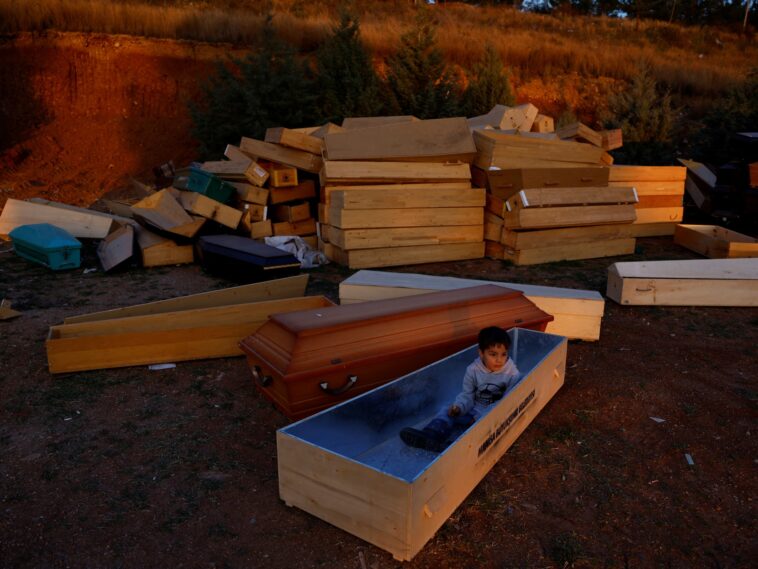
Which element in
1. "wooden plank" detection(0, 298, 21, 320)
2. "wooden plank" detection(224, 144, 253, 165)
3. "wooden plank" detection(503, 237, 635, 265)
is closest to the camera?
"wooden plank" detection(0, 298, 21, 320)

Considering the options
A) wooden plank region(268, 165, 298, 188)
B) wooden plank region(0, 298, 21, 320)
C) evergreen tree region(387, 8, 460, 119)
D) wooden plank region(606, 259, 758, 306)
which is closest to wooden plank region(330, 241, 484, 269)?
A: wooden plank region(268, 165, 298, 188)

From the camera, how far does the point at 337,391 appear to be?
382 centimetres

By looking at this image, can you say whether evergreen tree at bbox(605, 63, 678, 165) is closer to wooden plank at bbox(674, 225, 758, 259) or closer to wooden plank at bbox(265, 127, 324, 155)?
wooden plank at bbox(674, 225, 758, 259)

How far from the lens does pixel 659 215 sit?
33.4 ft

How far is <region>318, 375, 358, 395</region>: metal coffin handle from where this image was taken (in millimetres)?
3766

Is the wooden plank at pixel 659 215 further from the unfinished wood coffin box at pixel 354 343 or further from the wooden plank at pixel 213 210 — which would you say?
the wooden plank at pixel 213 210

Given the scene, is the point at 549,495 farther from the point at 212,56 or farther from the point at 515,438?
the point at 212,56

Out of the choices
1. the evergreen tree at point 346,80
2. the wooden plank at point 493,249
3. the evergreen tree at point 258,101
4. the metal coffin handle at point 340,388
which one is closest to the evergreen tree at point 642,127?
the evergreen tree at point 346,80

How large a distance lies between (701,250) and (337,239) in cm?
555

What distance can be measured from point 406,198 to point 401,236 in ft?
1.74

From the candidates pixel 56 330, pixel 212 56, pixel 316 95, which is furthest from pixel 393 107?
pixel 56 330

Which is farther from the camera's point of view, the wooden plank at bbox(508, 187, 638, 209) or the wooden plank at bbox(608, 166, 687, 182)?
the wooden plank at bbox(608, 166, 687, 182)

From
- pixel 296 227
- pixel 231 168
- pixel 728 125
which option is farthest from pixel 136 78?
pixel 728 125

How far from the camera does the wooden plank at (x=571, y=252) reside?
8.21 metres
